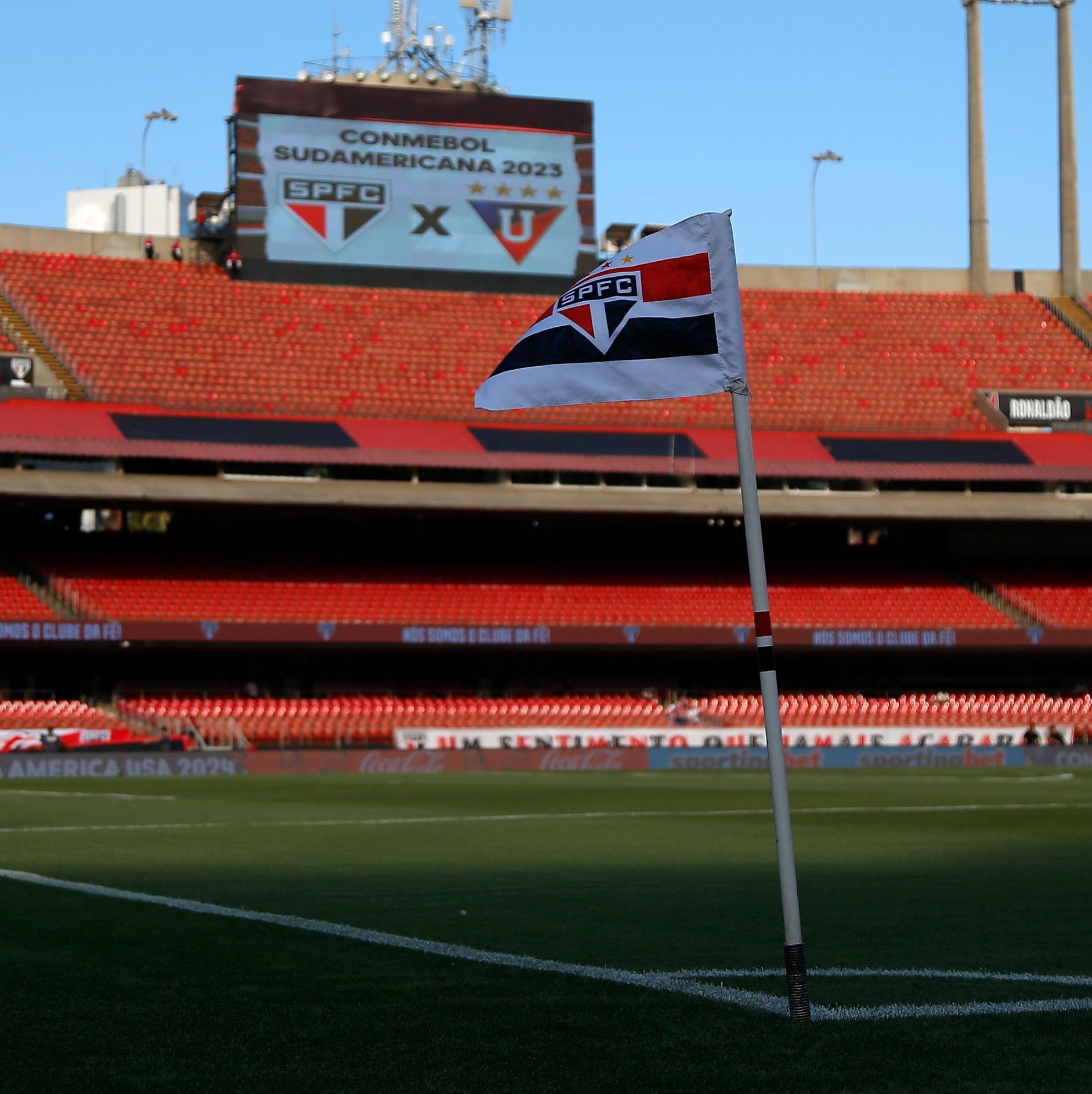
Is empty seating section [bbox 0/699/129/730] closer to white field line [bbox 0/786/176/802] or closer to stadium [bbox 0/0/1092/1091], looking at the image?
stadium [bbox 0/0/1092/1091]

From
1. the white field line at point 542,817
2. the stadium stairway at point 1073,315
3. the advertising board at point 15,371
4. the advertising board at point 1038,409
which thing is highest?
the stadium stairway at point 1073,315

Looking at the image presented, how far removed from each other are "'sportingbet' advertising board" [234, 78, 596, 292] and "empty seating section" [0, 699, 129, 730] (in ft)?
62.4

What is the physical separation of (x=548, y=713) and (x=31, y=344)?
67.0 ft

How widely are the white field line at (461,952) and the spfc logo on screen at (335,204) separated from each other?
1831 inches

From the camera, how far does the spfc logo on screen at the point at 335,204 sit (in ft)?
189

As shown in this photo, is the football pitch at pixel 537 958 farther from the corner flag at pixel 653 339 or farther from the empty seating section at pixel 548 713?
the empty seating section at pixel 548 713

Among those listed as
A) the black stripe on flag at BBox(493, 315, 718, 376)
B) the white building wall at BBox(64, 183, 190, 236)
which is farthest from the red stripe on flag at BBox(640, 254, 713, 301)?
the white building wall at BBox(64, 183, 190, 236)

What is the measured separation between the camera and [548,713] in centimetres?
4922

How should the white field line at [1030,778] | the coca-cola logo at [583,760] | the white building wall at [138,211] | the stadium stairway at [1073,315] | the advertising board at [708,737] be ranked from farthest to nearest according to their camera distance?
the white building wall at [138,211] < the stadium stairway at [1073,315] < the advertising board at [708,737] < the coca-cola logo at [583,760] < the white field line at [1030,778]

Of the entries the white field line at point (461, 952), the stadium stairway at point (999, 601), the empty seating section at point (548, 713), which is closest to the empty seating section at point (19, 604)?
the empty seating section at point (548, 713)

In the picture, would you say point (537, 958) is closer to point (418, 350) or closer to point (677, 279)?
point (677, 279)

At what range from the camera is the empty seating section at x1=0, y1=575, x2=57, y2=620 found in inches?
1800

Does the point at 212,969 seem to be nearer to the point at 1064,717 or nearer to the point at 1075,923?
the point at 1075,923

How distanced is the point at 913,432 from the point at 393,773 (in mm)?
25184
